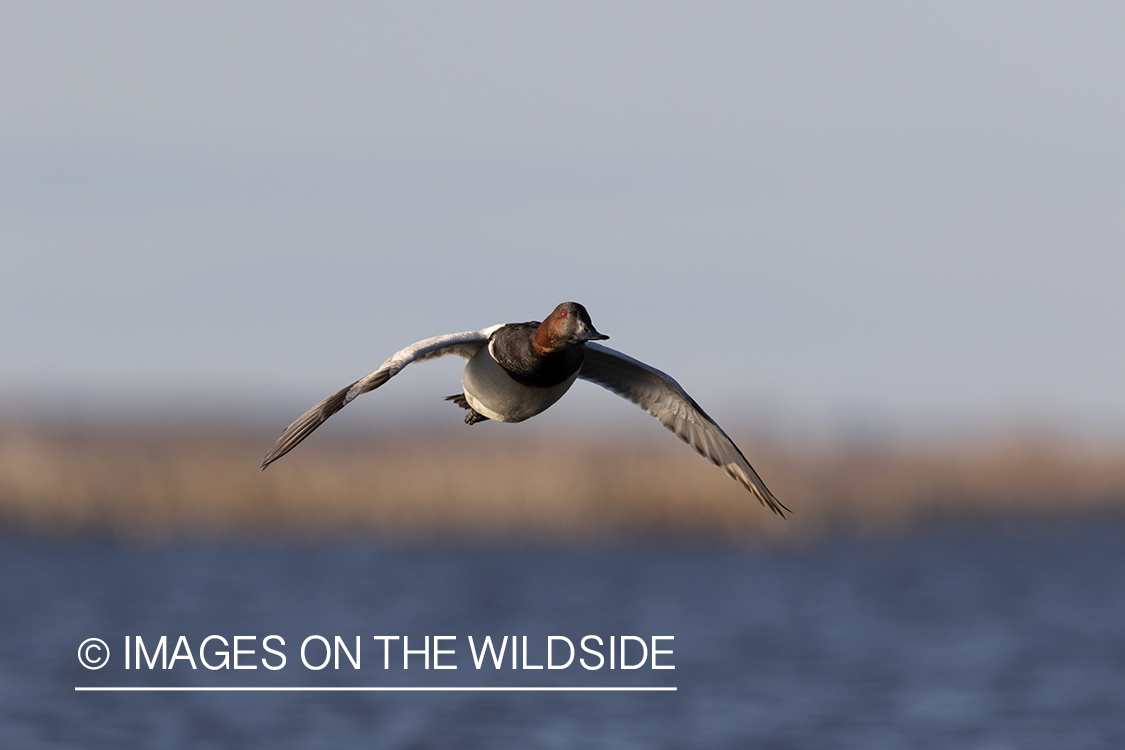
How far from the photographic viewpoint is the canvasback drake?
8344 millimetres

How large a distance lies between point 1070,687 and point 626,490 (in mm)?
8747

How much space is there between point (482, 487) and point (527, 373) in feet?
59.5

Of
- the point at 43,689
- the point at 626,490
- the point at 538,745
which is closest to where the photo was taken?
the point at 538,745

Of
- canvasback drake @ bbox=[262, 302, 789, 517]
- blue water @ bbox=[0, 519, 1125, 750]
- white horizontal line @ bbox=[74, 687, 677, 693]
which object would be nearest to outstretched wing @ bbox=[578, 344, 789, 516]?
canvasback drake @ bbox=[262, 302, 789, 517]

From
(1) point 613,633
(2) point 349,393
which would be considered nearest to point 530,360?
(2) point 349,393

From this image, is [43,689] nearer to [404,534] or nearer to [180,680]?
[180,680]

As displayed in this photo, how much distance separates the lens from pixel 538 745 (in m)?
16.3

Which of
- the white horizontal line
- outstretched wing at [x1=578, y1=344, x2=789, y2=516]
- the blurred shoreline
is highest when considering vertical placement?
the blurred shoreline

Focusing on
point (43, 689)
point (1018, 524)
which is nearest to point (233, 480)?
point (43, 689)

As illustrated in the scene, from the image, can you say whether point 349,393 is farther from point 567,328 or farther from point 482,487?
point 482,487

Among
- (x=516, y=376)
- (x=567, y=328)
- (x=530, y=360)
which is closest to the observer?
(x=567, y=328)

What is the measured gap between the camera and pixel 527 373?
8.70m

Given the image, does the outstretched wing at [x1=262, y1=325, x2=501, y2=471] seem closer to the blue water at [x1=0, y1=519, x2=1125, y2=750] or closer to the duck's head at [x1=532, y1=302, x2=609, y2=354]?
the duck's head at [x1=532, y1=302, x2=609, y2=354]

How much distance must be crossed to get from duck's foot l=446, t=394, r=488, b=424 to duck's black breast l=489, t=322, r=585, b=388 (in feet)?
2.21
